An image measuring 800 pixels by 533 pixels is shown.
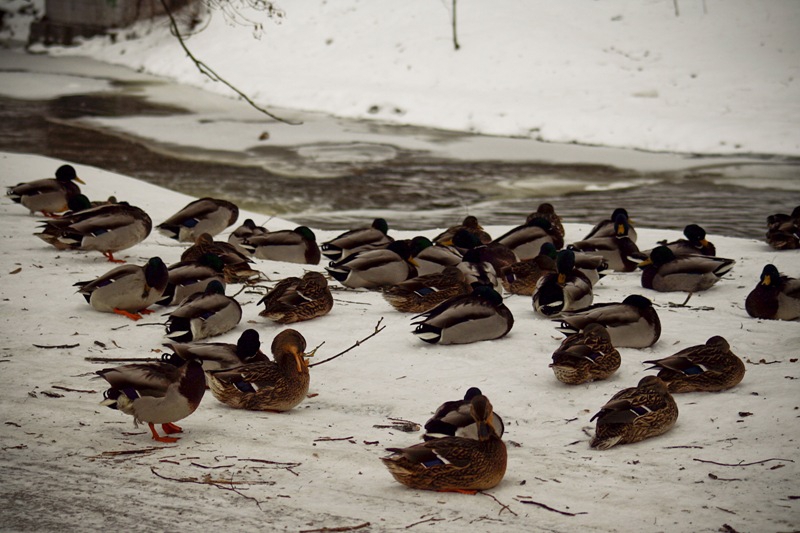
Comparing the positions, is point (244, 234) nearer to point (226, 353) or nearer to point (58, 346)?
point (58, 346)

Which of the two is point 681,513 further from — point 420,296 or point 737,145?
point 737,145

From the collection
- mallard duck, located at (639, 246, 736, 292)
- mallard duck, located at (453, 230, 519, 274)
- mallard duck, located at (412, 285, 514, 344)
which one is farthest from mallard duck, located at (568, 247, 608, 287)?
mallard duck, located at (412, 285, 514, 344)

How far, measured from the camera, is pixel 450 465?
4.68 metres

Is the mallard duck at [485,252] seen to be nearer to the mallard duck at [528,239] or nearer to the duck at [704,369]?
the mallard duck at [528,239]

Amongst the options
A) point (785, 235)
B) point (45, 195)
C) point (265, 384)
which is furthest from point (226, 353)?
point (785, 235)

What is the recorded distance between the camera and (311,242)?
9867 mm

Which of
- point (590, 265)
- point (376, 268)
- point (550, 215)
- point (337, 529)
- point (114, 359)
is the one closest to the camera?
point (337, 529)

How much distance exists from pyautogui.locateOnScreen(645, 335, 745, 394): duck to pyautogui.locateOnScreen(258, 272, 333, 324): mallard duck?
8.81 ft

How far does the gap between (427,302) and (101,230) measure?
3042 millimetres

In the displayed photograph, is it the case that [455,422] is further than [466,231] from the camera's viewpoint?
No

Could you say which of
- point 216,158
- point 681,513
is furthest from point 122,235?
point 216,158

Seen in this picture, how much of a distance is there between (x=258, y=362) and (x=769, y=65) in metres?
18.4

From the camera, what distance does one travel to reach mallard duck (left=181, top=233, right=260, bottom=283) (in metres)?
8.80

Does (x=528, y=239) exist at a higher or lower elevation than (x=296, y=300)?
lower
